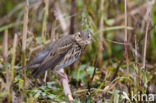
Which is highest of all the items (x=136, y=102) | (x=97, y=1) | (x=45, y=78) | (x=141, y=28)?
(x=97, y=1)

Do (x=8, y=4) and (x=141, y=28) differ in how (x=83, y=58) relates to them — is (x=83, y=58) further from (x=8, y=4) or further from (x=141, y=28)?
(x=8, y=4)

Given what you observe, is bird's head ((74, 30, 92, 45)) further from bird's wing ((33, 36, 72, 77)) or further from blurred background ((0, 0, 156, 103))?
bird's wing ((33, 36, 72, 77))

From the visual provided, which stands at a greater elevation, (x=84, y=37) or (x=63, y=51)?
(x=84, y=37)

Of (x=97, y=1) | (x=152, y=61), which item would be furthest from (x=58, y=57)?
(x=152, y=61)

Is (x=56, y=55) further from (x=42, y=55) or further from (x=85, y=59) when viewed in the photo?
(x=85, y=59)

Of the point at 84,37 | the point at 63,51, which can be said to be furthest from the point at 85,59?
the point at 84,37

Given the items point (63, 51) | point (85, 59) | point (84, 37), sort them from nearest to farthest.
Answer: point (84, 37), point (63, 51), point (85, 59)
